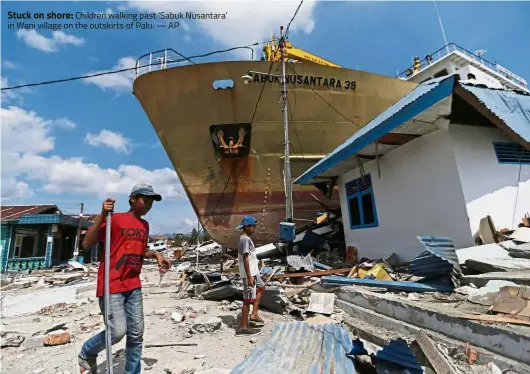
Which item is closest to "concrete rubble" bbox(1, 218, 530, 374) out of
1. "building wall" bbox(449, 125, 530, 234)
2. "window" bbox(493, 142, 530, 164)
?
"building wall" bbox(449, 125, 530, 234)

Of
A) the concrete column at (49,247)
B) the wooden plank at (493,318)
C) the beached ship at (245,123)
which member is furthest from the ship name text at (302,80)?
the concrete column at (49,247)

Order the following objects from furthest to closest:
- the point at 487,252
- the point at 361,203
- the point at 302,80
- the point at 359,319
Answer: the point at 302,80, the point at 361,203, the point at 487,252, the point at 359,319

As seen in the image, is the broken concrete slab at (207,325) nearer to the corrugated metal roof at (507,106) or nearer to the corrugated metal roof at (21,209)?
the corrugated metal roof at (507,106)

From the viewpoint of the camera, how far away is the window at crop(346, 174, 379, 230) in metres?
6.91

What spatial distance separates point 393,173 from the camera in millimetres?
6121

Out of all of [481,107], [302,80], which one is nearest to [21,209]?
[302,80]

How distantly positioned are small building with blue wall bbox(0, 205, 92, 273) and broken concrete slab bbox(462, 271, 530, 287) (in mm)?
20229

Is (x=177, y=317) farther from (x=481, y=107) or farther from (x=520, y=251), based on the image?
(x=481, y=107)

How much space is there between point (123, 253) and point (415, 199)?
199 inches

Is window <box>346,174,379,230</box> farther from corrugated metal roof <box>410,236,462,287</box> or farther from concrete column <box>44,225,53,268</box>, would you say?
concrete column <box>44,225,53,268</box>

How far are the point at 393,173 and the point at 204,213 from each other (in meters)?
6.55

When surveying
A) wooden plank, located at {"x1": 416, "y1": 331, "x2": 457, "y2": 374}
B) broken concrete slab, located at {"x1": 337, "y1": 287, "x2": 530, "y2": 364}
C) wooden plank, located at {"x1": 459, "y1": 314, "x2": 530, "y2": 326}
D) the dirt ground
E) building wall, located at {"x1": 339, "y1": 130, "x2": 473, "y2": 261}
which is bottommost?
the dirt ground

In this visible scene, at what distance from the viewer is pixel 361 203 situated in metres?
7.34

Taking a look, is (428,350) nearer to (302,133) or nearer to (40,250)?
(302,133)
